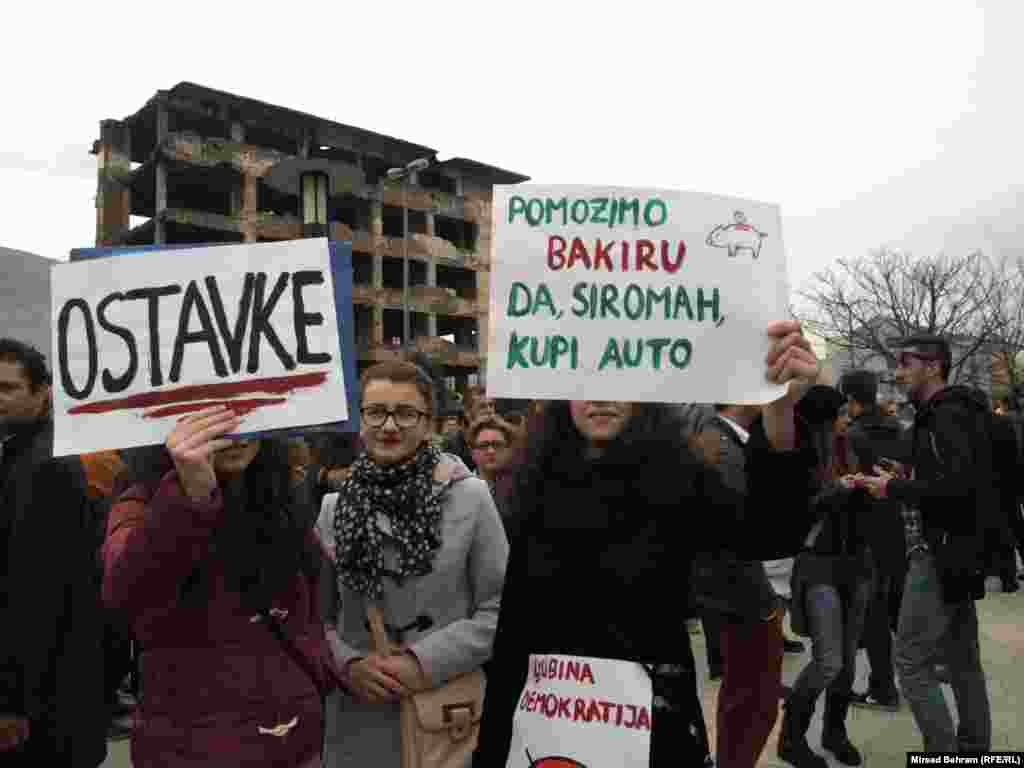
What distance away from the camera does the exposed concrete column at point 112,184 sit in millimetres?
31953

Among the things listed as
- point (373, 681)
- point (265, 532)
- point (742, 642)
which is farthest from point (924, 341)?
point (265, 532)

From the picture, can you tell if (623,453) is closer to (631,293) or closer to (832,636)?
(631,293)

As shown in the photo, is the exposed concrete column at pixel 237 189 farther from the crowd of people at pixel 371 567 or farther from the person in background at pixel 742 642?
the person in background at pixel 742 642

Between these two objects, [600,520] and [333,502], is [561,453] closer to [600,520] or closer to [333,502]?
[600,520]

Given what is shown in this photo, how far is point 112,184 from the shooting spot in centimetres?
3203

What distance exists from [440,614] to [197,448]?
A: 2.87 ft

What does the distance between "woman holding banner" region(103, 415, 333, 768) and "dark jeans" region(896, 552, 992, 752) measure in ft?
9.43

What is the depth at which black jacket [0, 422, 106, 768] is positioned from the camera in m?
2.39

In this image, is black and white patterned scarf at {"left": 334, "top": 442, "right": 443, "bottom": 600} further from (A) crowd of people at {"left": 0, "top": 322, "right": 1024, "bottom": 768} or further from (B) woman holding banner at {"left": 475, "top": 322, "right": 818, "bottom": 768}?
(B) woman holding banner at {"left": 475, "top": 322, "right": 818, "bottom": 768}

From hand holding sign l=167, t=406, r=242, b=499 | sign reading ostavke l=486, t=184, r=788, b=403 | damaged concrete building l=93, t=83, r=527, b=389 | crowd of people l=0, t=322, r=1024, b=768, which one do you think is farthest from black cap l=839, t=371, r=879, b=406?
damaged concrete building l=93, t=83, r=527, b=389

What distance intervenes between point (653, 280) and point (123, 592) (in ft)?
5.03

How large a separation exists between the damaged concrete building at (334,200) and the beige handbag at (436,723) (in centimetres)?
2536

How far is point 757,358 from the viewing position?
7.09 feet

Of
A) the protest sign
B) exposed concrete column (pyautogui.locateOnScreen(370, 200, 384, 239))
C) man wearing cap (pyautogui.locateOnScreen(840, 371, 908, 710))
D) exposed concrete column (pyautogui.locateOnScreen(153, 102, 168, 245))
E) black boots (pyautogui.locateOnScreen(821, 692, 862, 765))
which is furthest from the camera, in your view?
exposed concrete column (pyautogui.locateOnScreen(370, 200, 384, 239))
